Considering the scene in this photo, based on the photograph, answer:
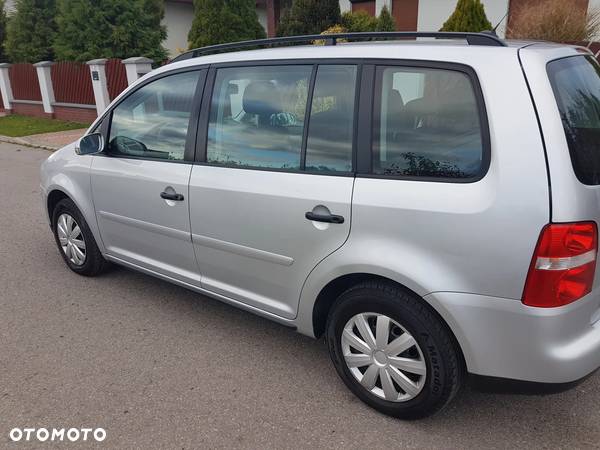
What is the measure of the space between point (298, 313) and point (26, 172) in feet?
24.7

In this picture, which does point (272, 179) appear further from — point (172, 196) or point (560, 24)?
point (560, 24)

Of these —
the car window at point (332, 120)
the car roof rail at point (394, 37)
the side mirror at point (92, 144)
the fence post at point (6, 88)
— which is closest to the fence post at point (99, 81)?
the fence post at point (6, 88)

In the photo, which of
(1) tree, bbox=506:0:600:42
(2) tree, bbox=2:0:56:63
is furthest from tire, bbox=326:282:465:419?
(2) tree, bbox=2:0:56:63

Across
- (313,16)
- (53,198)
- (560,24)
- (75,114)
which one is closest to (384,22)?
(313,16)

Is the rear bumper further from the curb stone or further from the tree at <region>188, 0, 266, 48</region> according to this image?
the tree at <region>188, 0, 266, 48</region>

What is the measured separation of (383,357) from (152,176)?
5.89 ft

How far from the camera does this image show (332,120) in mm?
2484

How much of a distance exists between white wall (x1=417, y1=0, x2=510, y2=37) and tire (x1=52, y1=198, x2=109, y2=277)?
466 inches

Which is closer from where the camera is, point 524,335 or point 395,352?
point 524,335

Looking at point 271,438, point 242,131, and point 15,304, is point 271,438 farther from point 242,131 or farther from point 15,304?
point 15,304

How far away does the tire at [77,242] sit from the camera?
3975 millimetres

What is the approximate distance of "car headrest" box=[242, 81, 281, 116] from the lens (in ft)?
9.11

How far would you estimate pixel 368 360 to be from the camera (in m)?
2.47

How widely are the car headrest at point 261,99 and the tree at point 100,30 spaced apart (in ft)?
47.0
